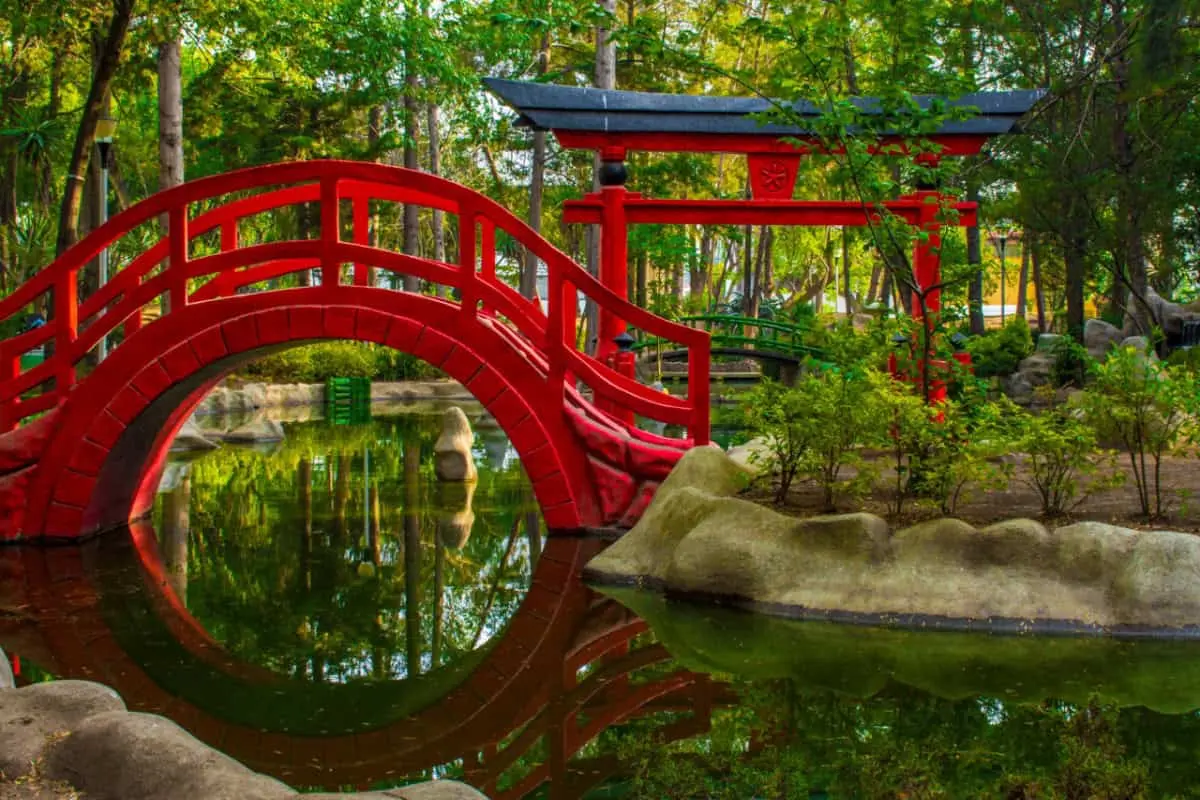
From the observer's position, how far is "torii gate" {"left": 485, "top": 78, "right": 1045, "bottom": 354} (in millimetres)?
12141

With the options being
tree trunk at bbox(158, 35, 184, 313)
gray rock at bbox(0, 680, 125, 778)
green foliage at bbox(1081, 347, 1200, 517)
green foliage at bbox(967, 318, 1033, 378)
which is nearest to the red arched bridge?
green foliage at bbox(1081, 347, 1200, 517)

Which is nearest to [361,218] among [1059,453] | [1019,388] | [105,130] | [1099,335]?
[105,130]

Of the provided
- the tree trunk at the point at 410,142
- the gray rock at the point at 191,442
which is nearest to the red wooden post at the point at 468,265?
the gray rock at the point at 191,442

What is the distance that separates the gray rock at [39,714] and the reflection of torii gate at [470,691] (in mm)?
1056

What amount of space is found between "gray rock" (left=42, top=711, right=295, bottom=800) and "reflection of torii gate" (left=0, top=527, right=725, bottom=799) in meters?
1.22

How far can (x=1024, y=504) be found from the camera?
872cm

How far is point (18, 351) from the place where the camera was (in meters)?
10.1

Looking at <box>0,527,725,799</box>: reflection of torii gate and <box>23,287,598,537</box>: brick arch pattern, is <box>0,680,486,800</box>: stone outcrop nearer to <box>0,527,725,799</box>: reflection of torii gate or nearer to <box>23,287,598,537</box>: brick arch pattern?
<box>0,527,725,799</box>: reflection of torii gate

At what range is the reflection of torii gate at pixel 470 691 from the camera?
5566 mm

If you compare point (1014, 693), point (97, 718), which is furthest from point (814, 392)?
point (97, 718)

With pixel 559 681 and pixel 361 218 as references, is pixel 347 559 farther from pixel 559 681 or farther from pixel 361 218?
pixel 559 681

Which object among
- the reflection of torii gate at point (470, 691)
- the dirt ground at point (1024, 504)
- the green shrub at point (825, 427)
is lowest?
the reflection of torii gate at point (470, 691)

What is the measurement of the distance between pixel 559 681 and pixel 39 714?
9.34 feet

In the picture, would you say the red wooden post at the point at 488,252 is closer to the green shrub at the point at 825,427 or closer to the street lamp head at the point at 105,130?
the green shrub at the point at 825,427
